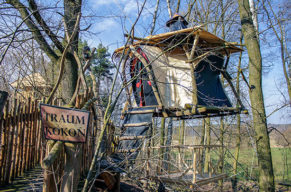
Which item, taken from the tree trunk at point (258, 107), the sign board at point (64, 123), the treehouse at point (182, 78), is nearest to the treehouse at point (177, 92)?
the treehouse at point (182, 78)

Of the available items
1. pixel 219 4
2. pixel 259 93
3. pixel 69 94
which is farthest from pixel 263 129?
pixel 219 4

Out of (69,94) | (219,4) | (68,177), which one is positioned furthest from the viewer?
(219,4)

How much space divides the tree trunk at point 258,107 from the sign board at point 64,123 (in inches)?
237

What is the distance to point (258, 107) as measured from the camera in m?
7.27

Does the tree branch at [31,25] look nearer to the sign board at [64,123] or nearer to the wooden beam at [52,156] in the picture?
the sign board at [64,123]

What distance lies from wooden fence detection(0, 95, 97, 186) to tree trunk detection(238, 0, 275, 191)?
4942 millimetres

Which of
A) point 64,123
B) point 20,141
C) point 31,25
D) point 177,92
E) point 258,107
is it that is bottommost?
point 20,141

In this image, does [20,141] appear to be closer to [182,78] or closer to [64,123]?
[64,123]

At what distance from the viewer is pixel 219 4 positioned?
1340 cm

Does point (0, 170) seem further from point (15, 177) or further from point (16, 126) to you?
point (16, 126)

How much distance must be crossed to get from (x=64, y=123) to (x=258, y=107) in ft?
20.8

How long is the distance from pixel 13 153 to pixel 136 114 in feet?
12.5

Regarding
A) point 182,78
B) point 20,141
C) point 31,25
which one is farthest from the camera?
point 182,78

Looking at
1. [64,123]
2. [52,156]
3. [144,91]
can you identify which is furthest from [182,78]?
[52,156]
